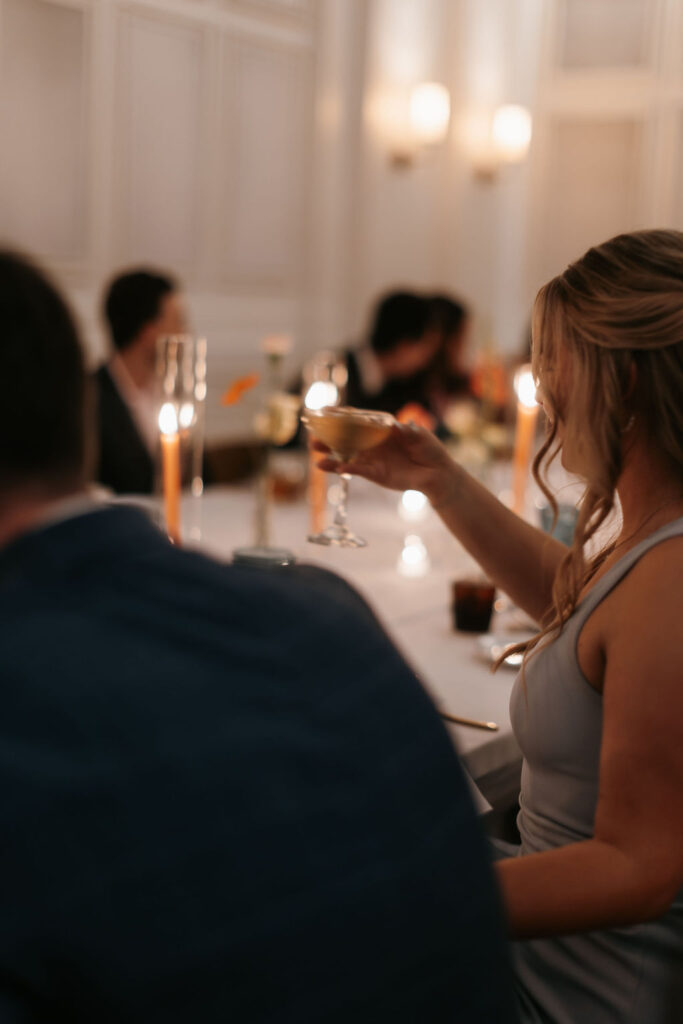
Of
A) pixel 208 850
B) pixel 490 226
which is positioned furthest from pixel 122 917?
pixel 490 226

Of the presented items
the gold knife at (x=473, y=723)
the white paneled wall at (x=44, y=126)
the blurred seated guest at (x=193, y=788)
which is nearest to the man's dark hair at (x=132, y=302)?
the white paneled wall at (x=44, y=126)

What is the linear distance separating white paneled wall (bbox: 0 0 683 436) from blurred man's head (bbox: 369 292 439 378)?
90cm

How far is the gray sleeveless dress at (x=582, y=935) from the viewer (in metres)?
1.17

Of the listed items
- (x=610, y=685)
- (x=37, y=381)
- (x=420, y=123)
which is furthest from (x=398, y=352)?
(x=37, y=381)

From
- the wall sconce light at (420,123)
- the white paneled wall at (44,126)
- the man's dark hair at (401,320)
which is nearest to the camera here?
the white paneled wall at (44,126)

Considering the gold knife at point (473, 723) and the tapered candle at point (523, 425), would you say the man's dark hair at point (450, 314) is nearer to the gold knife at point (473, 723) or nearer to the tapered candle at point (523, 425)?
the tapered candle at point (523, 425)

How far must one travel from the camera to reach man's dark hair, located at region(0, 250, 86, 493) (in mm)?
625

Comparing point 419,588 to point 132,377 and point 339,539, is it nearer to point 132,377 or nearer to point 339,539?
point 339,539

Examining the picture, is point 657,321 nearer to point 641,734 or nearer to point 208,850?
point 641,734

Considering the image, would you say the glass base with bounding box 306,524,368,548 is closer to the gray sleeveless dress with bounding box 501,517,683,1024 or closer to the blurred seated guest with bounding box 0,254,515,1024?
the gray sleeveless dress with bounding box 501,517,683,1024

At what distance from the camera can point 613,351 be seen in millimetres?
1157

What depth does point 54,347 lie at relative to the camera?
0.64m

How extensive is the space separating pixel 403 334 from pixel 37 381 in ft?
13.2

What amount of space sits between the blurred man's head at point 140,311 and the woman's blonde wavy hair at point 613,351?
8.01 ft
